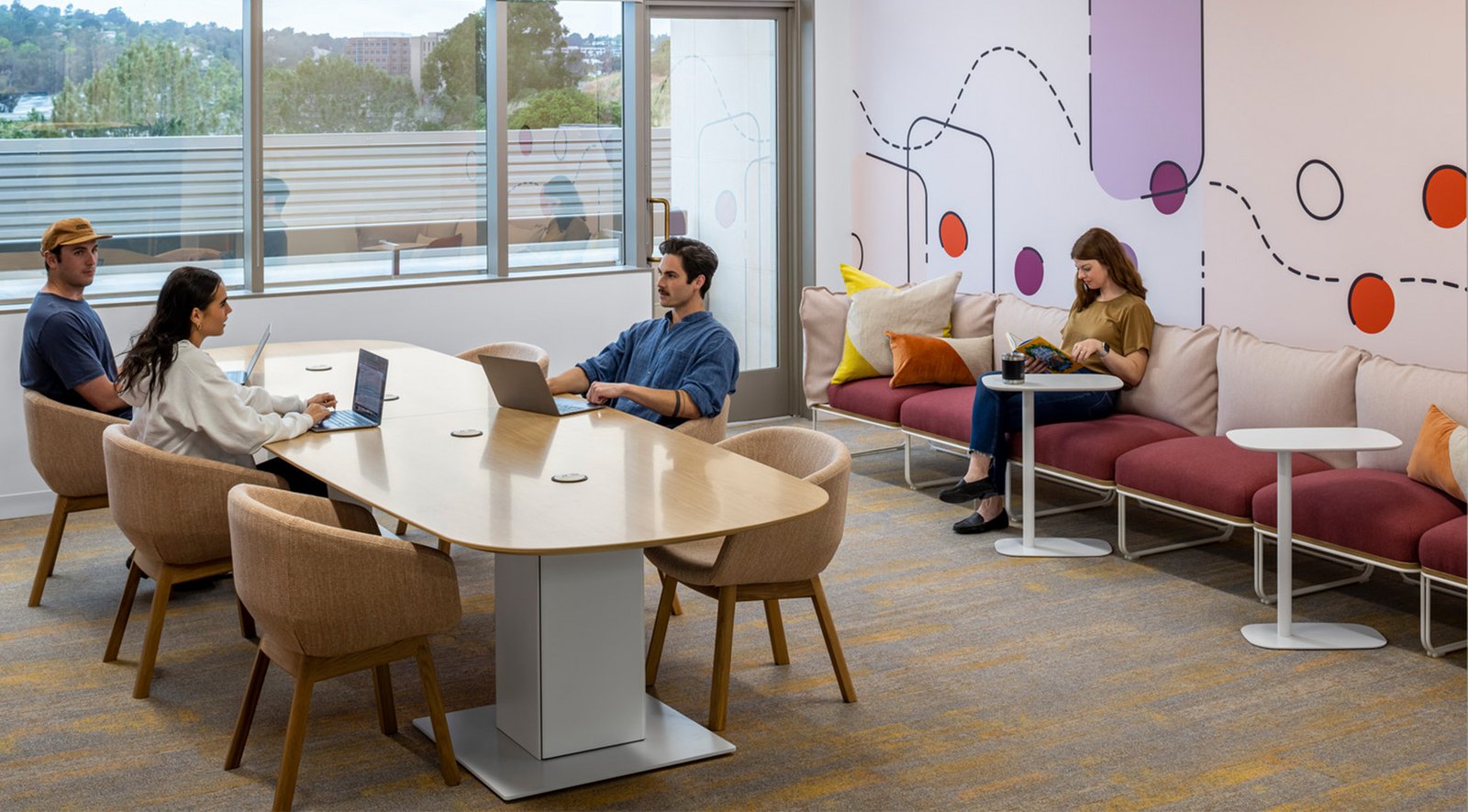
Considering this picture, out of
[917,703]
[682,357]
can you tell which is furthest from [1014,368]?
[917,703]

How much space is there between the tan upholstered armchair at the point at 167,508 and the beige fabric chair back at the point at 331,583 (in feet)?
2.08

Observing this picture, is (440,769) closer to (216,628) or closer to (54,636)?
(216,628)

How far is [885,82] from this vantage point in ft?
27.0

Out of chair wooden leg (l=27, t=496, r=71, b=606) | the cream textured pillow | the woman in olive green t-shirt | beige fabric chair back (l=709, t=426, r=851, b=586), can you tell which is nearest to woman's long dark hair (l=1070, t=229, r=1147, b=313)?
the woman in olive green t-shirt

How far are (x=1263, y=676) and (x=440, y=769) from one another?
8.16 feet

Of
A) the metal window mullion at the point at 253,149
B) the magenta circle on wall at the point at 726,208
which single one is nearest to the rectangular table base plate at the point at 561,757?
the metal window mullion at the point at 253,149

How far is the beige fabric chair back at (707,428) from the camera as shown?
15.9 ft

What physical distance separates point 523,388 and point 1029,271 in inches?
134

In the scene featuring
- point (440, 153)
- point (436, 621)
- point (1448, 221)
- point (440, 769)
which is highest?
point (440, 153)

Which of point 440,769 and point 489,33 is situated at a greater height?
point 489,33

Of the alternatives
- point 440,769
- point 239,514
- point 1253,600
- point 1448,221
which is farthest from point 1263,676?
point 239,514

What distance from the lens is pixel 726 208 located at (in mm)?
8531

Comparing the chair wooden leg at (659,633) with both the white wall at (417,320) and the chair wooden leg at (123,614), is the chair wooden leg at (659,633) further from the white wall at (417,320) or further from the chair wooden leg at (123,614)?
the white wall at (417,320)

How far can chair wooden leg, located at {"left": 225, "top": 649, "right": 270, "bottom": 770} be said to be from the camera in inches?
148
